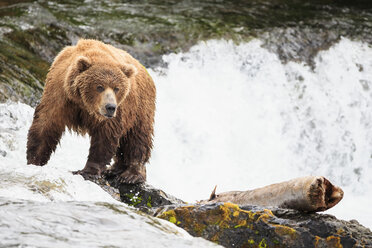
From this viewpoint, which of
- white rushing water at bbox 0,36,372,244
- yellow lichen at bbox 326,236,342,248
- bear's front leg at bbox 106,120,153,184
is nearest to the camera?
yellow lichen at bbox 326,236,342,248

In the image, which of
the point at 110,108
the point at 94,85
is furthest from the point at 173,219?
the point at 94,85

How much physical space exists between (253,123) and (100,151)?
19.6 ft

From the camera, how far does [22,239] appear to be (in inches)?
127

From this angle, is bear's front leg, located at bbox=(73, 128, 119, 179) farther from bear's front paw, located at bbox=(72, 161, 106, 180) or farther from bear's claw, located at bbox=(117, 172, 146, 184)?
bear's claw, located at bbox=(117, 172, 146, 184)

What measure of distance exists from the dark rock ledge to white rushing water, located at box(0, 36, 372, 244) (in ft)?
13.3

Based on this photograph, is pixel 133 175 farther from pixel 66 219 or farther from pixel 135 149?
pixel 66 219

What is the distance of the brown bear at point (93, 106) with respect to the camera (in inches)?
216

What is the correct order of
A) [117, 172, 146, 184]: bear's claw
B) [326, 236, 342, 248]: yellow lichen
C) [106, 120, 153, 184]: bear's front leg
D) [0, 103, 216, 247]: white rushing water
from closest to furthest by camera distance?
[0, 103, 216, 247]: white rushing water, [326, 236, 342, 248]: yellow lichen, [117, 172, 146, 184]: bear's claw, [106, 120, 153, 184]: bear's front leg

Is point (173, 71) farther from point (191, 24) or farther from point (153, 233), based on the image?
point (153, 233)

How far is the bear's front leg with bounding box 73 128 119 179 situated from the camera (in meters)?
5.75

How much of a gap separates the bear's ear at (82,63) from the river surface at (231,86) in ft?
8.43

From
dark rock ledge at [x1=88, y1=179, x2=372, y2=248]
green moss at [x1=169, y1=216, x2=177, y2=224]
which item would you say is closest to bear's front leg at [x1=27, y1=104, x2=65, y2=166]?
dark rock ledge at [x1=88, y1=179, x2=372, y2=248]

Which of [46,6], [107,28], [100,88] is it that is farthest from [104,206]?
[46,6]

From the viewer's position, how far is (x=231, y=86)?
11.8 meters
